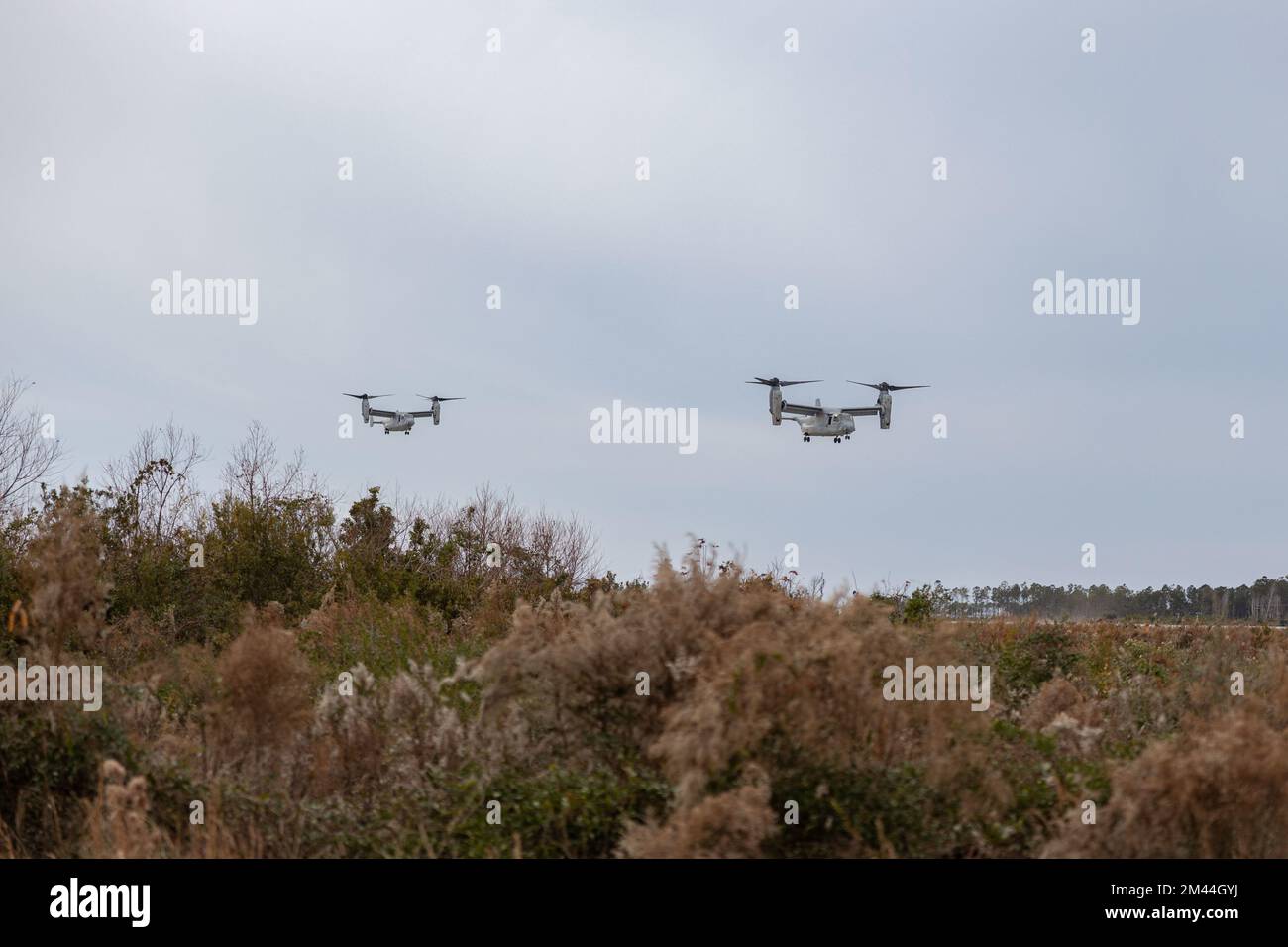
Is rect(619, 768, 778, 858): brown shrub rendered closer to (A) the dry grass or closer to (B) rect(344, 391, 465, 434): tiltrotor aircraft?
(A) the dry grass

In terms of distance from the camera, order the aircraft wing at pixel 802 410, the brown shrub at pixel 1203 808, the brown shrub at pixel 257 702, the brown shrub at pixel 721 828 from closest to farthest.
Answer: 1. the brown shrub at pixel 721 828
2. the brown shrub at pixel 1203 808
3. the brown shrub at pixel 257 702
4. the aircraft wing at pixel 802 410

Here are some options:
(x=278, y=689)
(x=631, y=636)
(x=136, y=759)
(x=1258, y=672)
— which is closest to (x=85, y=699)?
(x=136, y=759)

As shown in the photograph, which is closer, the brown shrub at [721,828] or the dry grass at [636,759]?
the brown shrub at [721,828]

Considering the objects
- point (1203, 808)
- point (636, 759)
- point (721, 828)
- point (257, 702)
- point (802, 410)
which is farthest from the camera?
point (802, 410)

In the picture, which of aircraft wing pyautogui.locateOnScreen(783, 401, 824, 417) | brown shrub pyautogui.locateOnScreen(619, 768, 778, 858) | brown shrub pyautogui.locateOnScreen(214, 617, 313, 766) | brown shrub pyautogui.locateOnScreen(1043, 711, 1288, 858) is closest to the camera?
brown shrub pyautogui.locateOnScreen(619, 768, 778, 858)

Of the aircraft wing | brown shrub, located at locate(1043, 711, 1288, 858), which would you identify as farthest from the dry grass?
the aircraft wing

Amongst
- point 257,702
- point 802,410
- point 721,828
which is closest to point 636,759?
point 721,828

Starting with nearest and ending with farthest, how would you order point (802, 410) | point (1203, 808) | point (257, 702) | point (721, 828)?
1. point (721, 828)
2. point (1203, 808)
3. point (257, 702)
4. point (802, 410)

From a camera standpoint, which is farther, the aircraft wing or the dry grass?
the aircraft wing

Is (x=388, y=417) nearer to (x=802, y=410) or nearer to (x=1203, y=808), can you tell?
(x=802, y=410)

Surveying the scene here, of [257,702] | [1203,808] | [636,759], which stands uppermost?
[257,702]

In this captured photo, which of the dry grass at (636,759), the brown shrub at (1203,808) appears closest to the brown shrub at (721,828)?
the dry grass at (636,759)

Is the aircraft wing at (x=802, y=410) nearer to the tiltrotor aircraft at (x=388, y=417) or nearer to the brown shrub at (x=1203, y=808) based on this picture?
the tiltrotor aircraft at (x=388, y=417)
